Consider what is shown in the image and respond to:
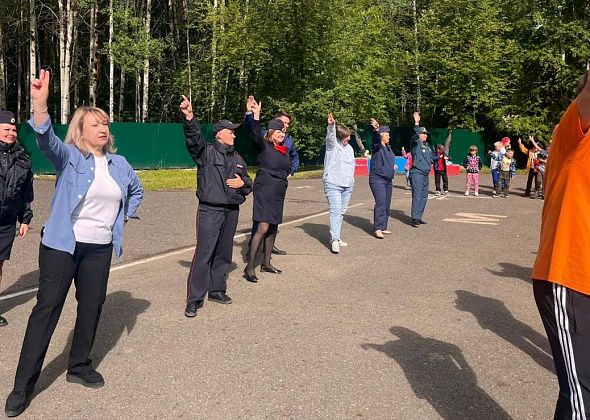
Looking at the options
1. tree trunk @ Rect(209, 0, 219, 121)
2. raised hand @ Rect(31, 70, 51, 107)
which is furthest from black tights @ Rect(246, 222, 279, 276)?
tree trunk @ Rect(209, 0, 219, 121)

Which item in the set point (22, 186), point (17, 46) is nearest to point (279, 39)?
point (17, 46)

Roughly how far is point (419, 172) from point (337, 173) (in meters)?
3.28

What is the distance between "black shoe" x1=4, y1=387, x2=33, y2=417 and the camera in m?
3.63

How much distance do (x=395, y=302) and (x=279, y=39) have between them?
25.1 metres

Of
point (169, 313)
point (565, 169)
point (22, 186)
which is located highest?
point (565, 169)

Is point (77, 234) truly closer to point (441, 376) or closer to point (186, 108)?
point (186, 108)

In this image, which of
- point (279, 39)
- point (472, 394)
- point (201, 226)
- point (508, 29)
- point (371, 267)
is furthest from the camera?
point (508, 29)

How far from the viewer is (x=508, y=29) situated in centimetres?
3434

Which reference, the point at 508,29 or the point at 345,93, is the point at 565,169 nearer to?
the point at 345,93

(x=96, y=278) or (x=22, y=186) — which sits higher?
(x=22, y=186)

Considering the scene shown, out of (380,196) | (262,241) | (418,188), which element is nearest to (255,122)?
(262,241)

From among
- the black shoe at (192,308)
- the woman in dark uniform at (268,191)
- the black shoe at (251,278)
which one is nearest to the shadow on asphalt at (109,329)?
the black shoe at (192,308)

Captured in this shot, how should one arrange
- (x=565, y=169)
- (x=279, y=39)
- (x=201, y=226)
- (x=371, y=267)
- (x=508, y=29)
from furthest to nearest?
(x=508, y=29) → (x=279, y=39) → (x=371, y=267) → (x=201, y=226) → (x=565, y=169)

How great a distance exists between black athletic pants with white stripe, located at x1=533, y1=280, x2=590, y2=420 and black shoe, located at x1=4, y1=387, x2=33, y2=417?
300 centimetres
